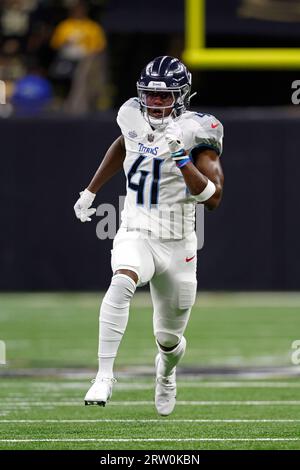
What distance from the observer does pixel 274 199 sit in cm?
1321

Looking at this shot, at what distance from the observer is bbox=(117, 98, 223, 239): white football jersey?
5.91 meters

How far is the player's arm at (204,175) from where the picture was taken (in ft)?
18.2

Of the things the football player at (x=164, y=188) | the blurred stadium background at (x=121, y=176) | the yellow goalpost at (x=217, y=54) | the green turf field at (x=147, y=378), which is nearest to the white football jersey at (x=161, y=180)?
the football player at (x=164, y=188)

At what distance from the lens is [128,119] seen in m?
6.07

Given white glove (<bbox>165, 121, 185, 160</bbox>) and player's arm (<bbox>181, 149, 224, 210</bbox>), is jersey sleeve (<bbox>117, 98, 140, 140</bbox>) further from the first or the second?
white glove (<bbox>165, 121, 185, 160</bbox>)

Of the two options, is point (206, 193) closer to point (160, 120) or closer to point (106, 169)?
point (160, 120)

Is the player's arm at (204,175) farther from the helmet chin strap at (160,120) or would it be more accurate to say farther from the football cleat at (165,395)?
the football cleat at (165,395)

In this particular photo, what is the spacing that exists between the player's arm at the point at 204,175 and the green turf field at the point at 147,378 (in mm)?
1032

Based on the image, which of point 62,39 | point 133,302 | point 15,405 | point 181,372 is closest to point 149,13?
point 62,39

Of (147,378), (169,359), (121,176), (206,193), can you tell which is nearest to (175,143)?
(206,193)

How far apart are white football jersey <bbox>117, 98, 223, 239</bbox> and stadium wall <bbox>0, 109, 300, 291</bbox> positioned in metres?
7.16

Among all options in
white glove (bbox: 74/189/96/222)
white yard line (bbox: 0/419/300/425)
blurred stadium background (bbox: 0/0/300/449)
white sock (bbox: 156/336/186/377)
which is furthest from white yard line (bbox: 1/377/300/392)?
blurred stadium background (bbox: 0/0/300/449)

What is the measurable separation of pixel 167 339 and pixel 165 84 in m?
1.23

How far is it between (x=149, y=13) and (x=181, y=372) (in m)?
4.94
